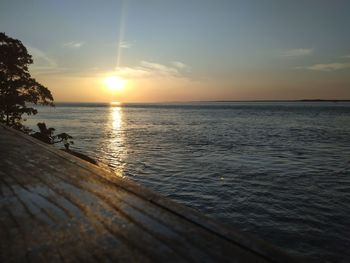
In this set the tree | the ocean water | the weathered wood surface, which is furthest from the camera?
the tree

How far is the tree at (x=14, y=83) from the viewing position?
18.8 meters

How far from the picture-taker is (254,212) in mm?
10828

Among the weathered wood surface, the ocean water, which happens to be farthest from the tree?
the weathered wood surface

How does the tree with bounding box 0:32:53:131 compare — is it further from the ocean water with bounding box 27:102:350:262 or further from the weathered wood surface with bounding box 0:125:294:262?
the weathered wood surface with bounding box 0:125:294:262

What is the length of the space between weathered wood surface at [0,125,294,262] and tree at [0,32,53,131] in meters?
16.8

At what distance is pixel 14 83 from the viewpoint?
19.0 m

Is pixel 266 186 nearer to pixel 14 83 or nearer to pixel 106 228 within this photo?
pixel 106 228

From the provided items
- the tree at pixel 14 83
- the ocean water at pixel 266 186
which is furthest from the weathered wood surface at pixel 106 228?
the tree at pixel 14 83

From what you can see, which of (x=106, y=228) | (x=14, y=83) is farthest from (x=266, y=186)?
(x=14, y=83)

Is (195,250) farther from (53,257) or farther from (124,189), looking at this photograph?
(124,189)

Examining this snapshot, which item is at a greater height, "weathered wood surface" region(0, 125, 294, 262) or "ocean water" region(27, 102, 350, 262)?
"weathered wood surface" region(0, 125, 294, 262)

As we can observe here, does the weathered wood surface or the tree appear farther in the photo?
the tree

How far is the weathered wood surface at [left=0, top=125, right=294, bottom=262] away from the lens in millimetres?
2076

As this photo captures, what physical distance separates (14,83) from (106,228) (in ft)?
63.7
